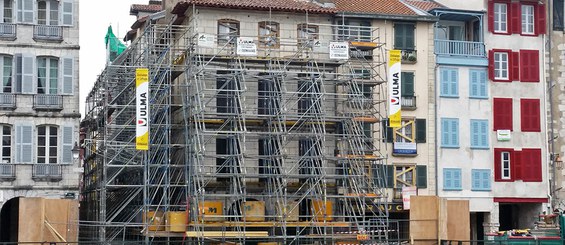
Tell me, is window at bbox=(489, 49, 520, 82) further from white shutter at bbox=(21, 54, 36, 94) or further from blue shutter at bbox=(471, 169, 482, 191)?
white shutter at bbox=(21, 54, 36, 94)

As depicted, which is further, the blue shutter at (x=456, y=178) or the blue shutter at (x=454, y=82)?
the blue shutter at (x=454, y=82)

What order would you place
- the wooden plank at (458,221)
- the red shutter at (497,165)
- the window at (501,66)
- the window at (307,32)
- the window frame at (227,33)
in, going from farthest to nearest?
the window at (501,66), the red shutter at (497,165), the window at (307,32), the window frame at (227,33), the wooden plank at (458,221)

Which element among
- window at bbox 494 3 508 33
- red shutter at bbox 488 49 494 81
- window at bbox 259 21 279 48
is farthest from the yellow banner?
window at bbox 494 3 508 33

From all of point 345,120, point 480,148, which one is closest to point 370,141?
point 345,120

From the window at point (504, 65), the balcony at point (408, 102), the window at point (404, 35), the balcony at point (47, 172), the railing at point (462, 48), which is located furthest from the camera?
the window at point (504, 65)

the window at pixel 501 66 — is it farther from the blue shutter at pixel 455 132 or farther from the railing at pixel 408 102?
the railing at pixel 408 102

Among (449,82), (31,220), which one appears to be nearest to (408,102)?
(449,82)

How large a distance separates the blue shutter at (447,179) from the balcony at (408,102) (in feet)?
12.3

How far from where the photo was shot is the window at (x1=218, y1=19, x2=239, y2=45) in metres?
56.2

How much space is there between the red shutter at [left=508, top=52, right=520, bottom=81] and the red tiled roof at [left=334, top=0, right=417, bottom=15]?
20.1ft

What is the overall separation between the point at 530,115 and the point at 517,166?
9.56 ft

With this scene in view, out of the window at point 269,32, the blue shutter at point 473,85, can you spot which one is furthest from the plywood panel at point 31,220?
the blue shutter at point 473,85

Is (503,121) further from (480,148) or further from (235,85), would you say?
(235,85)

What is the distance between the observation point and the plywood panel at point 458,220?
174ft
